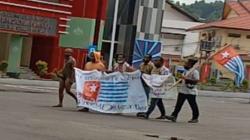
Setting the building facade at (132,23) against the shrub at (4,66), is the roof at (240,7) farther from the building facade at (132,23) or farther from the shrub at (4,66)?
the shrub at (4,66)

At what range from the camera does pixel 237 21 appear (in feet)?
A: 236

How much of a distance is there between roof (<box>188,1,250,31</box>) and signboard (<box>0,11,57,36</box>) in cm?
3181

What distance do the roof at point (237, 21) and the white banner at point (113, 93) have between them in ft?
168

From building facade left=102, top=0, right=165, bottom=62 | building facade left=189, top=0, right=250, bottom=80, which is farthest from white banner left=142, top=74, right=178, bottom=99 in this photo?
building facade left=189, top=0, right=250, bottom=80

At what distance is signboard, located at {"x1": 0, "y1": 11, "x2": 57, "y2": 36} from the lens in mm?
39094

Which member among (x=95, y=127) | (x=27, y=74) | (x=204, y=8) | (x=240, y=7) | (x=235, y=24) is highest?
(x=204, y=8)

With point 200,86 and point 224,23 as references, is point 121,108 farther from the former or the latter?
point 224,23

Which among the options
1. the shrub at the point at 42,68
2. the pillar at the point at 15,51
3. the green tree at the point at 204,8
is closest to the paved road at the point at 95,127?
the pillar at the point at 15,51

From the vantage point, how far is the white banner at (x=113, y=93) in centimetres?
1842

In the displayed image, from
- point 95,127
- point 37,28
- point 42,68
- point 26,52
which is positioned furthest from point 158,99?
point 26,52

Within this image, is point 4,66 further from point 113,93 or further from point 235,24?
point 235,24

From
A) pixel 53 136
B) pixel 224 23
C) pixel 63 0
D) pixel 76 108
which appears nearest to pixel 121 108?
pixel 76 108

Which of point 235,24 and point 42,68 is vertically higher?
point 235,24

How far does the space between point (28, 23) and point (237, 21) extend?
120 feet
